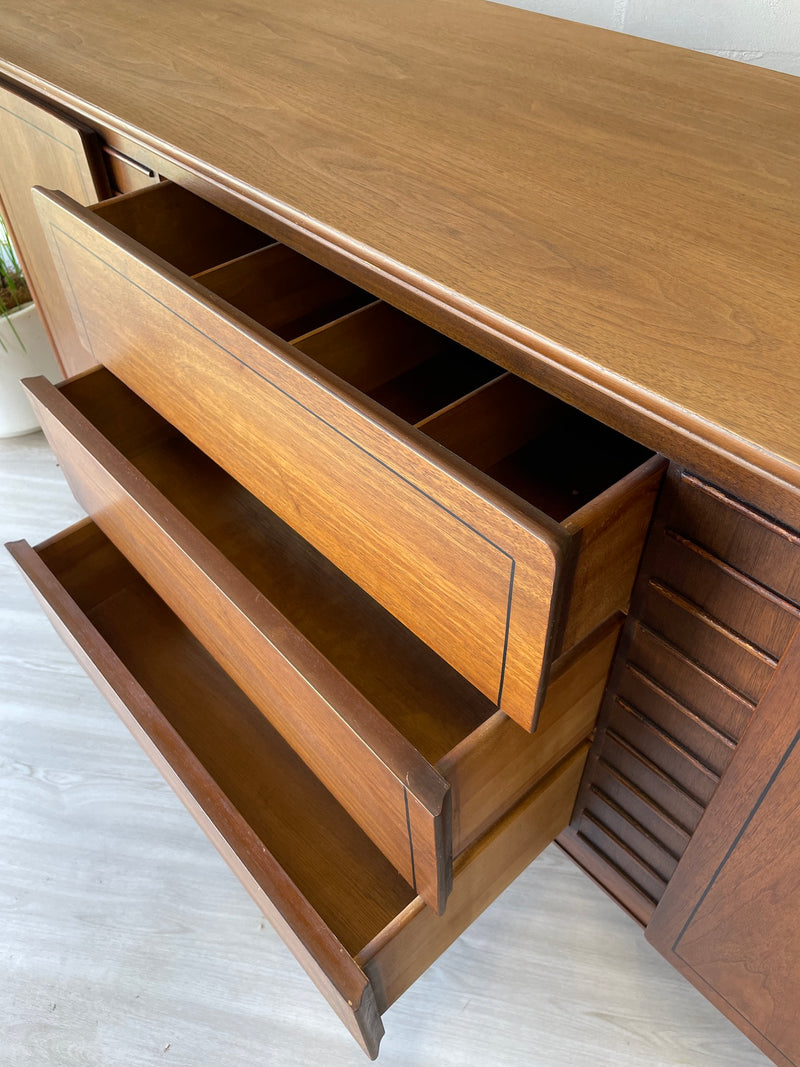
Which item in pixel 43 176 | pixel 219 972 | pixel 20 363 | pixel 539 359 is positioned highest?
pixel 539 359

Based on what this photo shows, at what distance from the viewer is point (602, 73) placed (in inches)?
26.6

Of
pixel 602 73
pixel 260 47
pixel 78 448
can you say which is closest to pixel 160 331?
pixel 78 448

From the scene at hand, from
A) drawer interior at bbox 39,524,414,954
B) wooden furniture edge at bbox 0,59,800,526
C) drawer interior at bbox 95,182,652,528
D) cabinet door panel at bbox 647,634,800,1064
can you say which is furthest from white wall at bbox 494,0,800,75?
drawer interior at bbox 39,524,414,954

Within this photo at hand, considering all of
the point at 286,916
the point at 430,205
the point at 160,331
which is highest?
the point at 430,205

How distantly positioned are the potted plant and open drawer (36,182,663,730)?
0.53 m

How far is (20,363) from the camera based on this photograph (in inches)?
50.7

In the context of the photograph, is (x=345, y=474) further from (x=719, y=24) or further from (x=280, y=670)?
(x=719, y=24)

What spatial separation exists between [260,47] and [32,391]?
1.26ft

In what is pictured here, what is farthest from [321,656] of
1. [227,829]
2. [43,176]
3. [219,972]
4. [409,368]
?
[43,176]

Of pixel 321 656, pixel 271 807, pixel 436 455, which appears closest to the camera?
pixel 436 455

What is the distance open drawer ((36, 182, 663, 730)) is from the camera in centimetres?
42

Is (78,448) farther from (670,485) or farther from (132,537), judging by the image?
(670,485)

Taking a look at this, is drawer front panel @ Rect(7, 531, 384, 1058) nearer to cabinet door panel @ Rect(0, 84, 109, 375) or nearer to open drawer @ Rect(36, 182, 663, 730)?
open drawer @ Rect(36, 182, 663, 730)

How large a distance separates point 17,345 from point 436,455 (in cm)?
108
